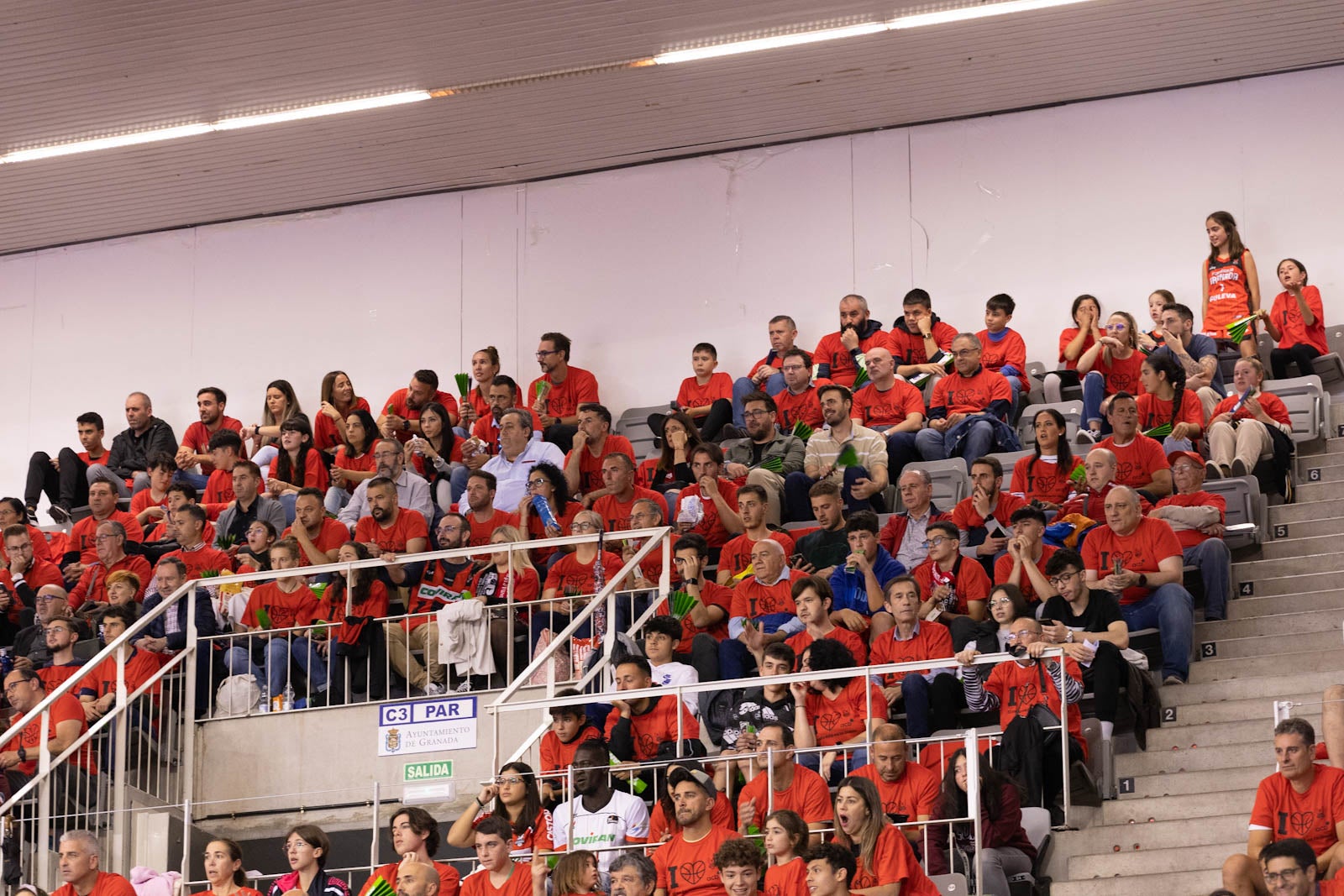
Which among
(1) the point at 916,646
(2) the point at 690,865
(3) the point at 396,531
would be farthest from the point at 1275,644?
(3) the point at 396,531

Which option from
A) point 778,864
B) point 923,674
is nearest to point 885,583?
point 923,674

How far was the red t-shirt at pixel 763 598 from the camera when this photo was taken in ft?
35.5

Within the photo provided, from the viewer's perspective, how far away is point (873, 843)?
26.3 feet

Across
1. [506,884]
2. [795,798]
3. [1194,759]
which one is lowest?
[506,884]

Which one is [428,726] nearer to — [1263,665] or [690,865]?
[690,865]

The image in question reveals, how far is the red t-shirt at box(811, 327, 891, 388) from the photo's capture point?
46.0 ft

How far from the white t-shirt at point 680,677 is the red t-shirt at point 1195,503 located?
2921 mm

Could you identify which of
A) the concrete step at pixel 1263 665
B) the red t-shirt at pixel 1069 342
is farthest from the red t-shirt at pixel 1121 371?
the concrete step at pixel 1263 665

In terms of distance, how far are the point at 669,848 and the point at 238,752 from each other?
11.8ft

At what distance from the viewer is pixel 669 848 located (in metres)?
8.71

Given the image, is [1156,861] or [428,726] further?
[428,726]

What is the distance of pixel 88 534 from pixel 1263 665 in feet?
26.4

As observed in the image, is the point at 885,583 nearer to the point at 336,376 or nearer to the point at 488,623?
the point at 488,623

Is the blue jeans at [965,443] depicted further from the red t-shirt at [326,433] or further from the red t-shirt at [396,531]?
the red t-shirt at [326,433]
